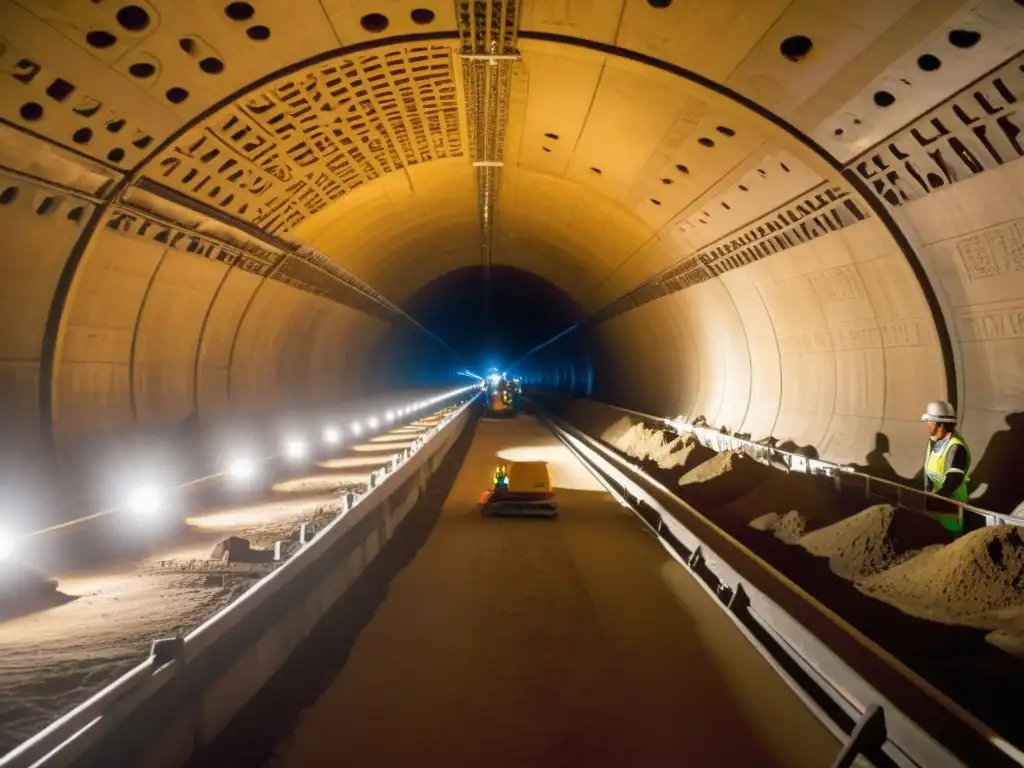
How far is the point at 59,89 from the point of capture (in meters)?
8.05

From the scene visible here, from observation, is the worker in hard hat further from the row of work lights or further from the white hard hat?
the row of work lights

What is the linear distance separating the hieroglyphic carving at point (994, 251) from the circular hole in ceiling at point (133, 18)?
8.79 m

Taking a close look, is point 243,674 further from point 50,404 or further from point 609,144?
point 609,144

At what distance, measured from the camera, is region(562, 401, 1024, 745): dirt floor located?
227 inches

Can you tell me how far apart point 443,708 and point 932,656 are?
378 cm

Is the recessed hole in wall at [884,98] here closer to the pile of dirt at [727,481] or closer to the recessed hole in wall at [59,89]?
the pile of dirt at [727,481]

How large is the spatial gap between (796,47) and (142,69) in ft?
22.4

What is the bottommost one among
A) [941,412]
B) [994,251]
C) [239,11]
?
[941,412]

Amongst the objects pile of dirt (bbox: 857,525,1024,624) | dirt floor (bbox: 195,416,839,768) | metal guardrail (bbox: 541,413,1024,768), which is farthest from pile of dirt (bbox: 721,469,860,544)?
pile of dirt (bbox: 857,525,1024,624)

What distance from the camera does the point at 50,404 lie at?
1041cm

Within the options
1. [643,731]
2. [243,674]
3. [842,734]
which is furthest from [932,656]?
[243,674]

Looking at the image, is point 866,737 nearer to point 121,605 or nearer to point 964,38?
point 964,38

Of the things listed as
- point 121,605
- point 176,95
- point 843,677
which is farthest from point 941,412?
point 176,95

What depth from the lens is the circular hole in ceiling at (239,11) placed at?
26.9ft
